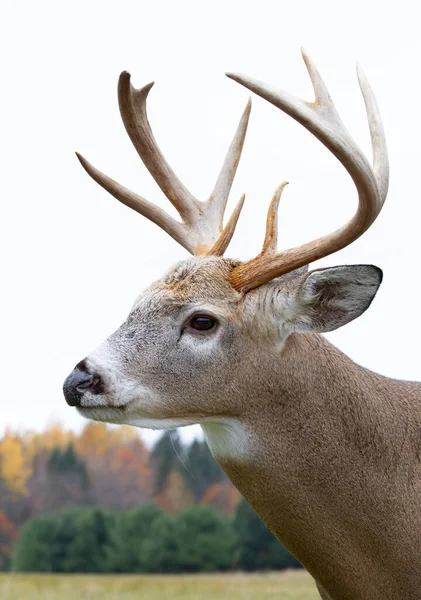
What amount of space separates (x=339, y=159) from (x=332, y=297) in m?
0.83

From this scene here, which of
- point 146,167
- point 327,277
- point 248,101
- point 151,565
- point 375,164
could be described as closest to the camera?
point 327,277

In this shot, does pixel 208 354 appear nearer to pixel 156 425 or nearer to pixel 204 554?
pixel 156 425

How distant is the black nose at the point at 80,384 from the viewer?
555cm

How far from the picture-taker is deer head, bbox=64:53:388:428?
222 inches

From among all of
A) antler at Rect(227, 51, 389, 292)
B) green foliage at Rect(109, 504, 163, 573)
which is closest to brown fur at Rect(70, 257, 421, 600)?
antler at Rect(227, 51, 389, 292)

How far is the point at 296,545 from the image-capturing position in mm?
5844

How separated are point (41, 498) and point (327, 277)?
23904 mm

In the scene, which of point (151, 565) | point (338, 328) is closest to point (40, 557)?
point (151, 565)

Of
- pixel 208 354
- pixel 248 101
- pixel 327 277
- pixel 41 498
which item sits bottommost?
pixel 41 498

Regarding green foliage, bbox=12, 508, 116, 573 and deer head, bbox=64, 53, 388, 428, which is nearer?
deer head, bbox=64, 53, 388, 428

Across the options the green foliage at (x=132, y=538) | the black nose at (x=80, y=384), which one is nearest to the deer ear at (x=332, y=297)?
the black nose at (x=80, y=384)

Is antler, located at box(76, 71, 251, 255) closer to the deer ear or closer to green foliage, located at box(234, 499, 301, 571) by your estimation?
the deer ear

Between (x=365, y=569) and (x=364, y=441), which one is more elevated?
(x=364, y=441)

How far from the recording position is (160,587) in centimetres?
1672
